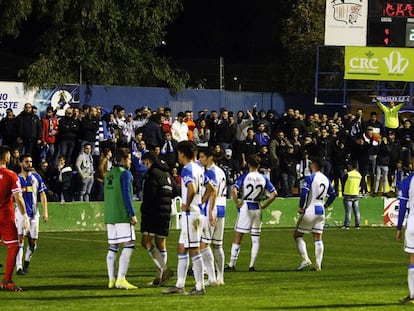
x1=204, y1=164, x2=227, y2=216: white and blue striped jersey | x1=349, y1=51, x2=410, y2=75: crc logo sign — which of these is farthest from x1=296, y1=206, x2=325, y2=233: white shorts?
x1=349, y1=51, x2=410, y2=75: crc logo sign

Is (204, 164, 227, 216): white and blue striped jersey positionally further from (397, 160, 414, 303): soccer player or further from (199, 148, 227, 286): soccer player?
(397, 160, 414, 303): soccer player

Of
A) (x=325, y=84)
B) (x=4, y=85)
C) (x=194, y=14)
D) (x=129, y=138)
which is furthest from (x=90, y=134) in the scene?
(x=194, y=14)

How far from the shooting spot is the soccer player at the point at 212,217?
1930 cm

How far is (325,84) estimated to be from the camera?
56.4 meters

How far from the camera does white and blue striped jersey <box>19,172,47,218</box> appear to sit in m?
22.7

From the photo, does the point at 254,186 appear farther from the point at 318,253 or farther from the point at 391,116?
the point at 391,116

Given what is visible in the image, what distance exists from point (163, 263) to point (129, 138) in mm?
16908

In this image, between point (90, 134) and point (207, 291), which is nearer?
point (207, 291)

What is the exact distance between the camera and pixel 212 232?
2041 centimetres

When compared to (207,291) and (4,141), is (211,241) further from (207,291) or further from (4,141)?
(4,141)

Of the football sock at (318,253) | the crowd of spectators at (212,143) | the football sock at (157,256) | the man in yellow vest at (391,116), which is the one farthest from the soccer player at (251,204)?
the man in yellow vest at (391,116)

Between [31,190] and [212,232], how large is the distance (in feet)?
13.3

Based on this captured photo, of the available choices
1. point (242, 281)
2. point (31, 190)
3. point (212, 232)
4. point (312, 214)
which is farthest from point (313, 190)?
point (31, 190)

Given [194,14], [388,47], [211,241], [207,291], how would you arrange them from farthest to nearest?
[194,14]
[388,47]
[211,241]
[207,291]
